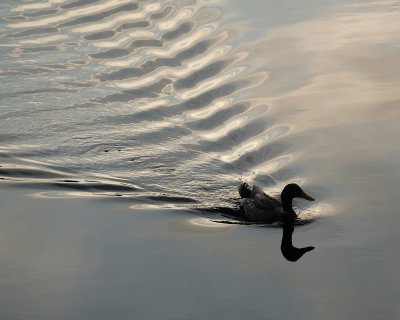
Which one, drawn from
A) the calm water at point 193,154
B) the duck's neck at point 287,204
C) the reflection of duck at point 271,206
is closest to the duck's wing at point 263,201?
the reflection of duck at point 271,206

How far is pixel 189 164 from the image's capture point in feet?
58.9

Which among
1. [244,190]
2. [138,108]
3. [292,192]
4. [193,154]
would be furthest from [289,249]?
[138,108]

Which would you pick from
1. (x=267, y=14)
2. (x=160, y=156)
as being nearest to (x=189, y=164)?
(x=160, y=156)

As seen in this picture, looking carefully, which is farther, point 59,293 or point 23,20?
point 23,20

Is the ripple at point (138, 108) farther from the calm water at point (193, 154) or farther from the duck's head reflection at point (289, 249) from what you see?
the duck's head reflection at point (289, 249)

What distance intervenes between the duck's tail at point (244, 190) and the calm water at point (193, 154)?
0.39 m

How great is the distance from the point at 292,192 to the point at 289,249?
62.9 inches

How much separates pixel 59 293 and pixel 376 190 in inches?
236

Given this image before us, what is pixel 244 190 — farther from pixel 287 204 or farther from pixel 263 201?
pixel 287 204

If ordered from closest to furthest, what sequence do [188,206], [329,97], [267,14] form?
1. [188,206]
2. [329,97]
3. [267,14]

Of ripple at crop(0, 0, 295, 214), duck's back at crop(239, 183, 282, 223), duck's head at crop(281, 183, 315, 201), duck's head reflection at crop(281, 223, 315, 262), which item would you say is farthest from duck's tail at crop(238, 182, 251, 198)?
duck's head reflection at crop(281, 223, 315, 262)

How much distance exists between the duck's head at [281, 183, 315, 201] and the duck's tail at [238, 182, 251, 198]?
564mm

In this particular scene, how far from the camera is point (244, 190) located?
16.3 m

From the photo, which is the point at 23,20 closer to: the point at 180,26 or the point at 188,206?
the point at 180,26
